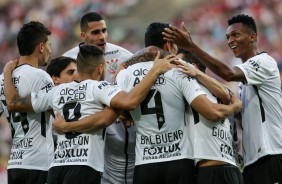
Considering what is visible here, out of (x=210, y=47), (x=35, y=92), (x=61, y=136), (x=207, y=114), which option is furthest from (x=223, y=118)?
(x=210, y=47)

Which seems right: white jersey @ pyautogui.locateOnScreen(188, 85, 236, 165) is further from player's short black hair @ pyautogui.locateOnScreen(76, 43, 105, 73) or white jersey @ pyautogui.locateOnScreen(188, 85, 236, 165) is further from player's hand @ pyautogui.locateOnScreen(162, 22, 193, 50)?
player's short black hair @ pyautogui.locateOnScreen(76, 43, 105, 73)

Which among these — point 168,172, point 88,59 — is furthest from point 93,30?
point 168,172

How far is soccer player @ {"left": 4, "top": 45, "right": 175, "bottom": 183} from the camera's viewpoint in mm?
6406

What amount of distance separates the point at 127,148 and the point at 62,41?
586 inches

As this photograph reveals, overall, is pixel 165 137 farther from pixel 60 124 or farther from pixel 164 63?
pixel 60 124

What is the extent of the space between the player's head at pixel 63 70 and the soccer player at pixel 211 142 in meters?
1.79

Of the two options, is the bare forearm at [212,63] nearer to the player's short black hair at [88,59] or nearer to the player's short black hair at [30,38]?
the player's short black hair at [88,59]

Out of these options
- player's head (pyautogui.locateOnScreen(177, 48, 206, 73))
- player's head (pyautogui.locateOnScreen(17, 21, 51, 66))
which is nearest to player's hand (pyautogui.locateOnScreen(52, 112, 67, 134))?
player's head (pyautogui.locateOnScreen(17, 21, 51, 66))

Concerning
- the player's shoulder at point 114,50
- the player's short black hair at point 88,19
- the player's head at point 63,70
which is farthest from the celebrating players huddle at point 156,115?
the player's short black hair at point 88,19

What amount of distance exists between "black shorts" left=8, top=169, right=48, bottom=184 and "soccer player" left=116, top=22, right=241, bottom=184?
4.19 ft

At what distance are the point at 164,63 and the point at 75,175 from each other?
1.42m

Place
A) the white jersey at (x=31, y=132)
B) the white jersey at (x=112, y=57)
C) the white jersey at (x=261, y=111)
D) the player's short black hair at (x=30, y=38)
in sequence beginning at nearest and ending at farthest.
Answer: the white jersey at (x=261, y=111) < the white jersey at (x=31, y=132) < the player's short black hair at (x=30, y=38) < the white jersey at (x=112, y=57)

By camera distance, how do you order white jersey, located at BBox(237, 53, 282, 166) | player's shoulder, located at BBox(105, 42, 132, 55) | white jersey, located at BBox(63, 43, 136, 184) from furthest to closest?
player's shoulder, located at BBox(105, 42, 132, 55)
white jersey, located at BBox(63, 43, 136, 184)
white jersey, located at BBox(237, 53, 282, 166)

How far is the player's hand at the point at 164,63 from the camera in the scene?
256 inches
